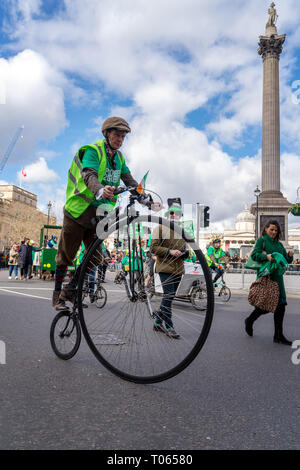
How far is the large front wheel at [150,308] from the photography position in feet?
9.07

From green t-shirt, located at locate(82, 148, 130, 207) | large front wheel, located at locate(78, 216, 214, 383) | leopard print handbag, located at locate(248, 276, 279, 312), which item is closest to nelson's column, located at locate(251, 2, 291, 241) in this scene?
leopard print handbag, located at locate(248, 276, 279, 312)

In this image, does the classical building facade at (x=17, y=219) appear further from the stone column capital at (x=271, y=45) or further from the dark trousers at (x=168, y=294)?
the dark trousers at (x=168, y=294)

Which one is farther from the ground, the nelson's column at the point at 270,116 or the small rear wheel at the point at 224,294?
the nelson's column at the point at 270,116

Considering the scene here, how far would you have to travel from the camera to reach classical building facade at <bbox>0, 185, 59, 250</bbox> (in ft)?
224

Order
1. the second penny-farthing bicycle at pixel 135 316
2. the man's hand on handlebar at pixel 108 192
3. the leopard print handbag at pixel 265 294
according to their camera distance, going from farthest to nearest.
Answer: the leopard print handbag at pixel 265 294
the man's hand on handlebar at pixel 108 192
the second penny-farthing bicycle at pixel 135 316

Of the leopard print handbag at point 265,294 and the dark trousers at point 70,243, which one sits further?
the leopard print handbag at point 265,294

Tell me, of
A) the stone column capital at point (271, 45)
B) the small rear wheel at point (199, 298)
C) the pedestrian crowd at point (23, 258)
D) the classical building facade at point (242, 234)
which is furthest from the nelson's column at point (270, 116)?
the classical building facade at point (242, 234)

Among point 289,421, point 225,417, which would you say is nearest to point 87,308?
point 225,417

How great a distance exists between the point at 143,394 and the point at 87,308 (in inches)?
→ 31.8

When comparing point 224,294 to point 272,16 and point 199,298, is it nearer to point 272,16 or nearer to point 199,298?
point 199,298

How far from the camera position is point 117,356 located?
3361mm

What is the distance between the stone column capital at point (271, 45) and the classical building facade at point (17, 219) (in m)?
36.8
